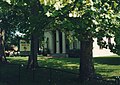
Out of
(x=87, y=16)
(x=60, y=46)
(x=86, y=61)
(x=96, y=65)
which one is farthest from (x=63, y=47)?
(x=87, y=16)

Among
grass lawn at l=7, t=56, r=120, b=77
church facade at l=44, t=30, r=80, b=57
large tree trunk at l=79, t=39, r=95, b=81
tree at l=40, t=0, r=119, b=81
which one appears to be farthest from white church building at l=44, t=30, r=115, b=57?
tree at l=40, t=0, r=119, b=81

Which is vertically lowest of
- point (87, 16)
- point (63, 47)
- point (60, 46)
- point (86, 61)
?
point (86, 61)

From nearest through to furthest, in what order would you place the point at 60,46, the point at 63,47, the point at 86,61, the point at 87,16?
1. the point at 87,16
2. the point at 86,61
3. the point at 63,47
4. the point at 60,46

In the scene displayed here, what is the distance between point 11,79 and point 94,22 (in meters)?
10.2

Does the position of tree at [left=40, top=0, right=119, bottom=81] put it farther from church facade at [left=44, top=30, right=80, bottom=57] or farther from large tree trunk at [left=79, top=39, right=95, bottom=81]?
church facade at [left=44, top=30, right=80, bottom=57]

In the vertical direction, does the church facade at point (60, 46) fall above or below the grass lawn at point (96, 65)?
above

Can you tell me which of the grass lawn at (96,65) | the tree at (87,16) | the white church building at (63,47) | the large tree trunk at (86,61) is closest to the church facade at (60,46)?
the white church building at (63,47)

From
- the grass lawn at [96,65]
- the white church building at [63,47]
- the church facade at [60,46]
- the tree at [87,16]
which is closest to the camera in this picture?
the tree at [87,16]

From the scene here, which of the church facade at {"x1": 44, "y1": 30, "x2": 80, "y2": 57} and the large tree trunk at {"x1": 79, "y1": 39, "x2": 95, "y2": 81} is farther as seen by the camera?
the church facade at {"x1": 44, "y1": 30, "x2": 80, "y2": 57}

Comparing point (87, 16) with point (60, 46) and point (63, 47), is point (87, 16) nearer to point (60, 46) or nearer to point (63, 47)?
point (63, 47)

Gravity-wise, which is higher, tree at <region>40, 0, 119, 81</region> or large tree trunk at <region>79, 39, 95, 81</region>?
tree at <region>40, 0, 119, 81</region>

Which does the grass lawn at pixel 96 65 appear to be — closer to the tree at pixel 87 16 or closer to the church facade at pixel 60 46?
the tree at pixel 87 16

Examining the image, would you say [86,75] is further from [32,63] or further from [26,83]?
[32,63]

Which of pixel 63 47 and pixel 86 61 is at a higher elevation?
pixel 63 47
